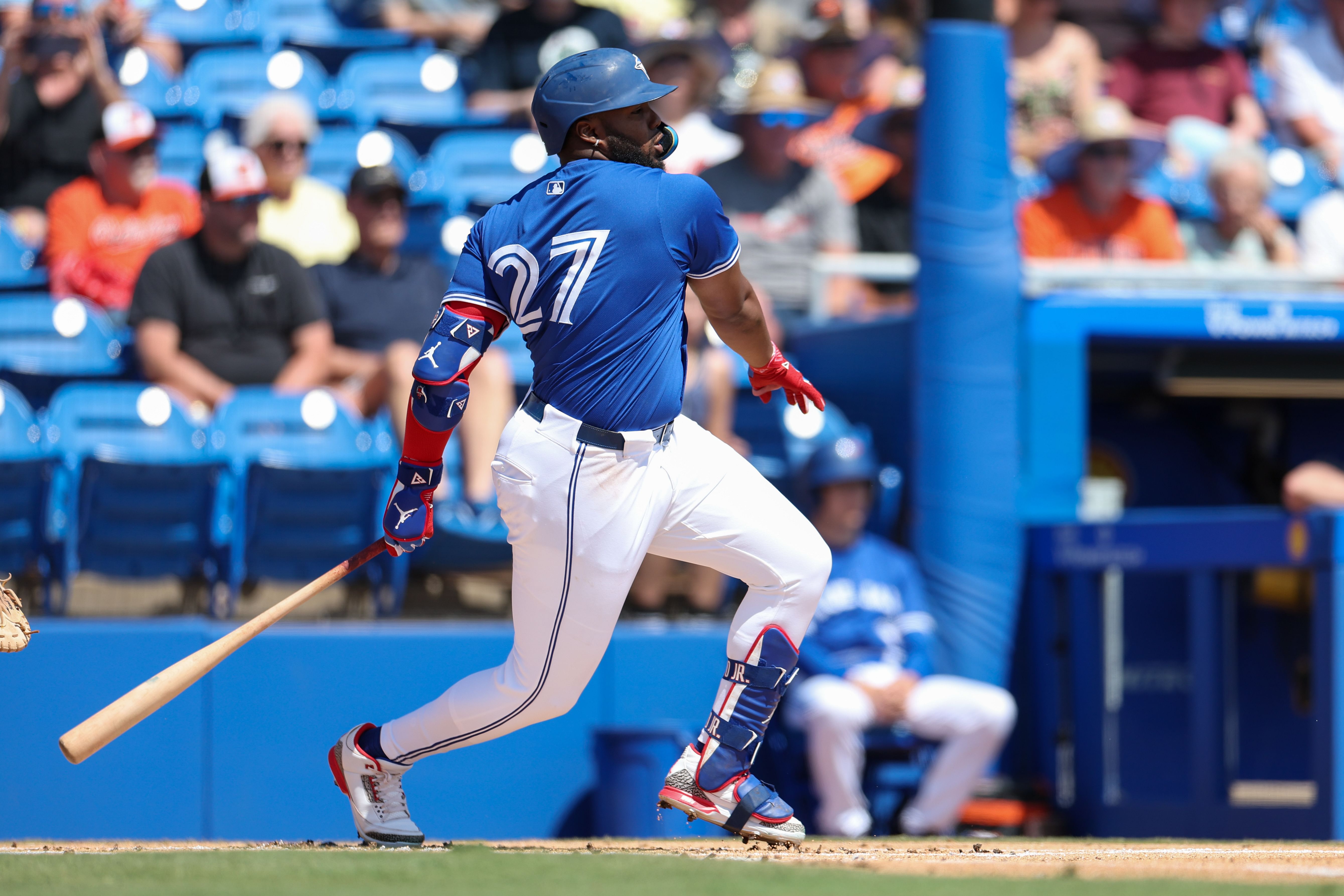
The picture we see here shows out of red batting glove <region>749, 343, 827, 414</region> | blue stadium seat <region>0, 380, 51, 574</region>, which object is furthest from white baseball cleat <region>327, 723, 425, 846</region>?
blue stadium seat <region>0, 380, 51, 574</region>

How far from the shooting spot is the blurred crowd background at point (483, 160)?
598 cm

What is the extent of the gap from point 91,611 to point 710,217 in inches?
122

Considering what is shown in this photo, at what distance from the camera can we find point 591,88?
3250mm

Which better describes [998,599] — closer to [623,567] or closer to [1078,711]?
[1078,711]

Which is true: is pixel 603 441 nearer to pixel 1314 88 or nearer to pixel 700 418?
pixel 700 418

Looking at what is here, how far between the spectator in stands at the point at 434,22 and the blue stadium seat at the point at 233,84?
814 mm

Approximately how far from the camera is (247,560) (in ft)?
17.7

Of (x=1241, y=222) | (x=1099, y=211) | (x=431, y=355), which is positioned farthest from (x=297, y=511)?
(x=1241, y=222)

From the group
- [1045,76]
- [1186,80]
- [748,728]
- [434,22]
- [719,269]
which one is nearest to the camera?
[719,269]

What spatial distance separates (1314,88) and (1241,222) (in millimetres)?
2027

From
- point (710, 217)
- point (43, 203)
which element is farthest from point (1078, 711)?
point (43, 203)

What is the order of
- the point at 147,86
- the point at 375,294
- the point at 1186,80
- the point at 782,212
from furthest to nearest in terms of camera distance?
the point at 1186,80
the point at 147,86
the point at 782,212
the point at 375,294

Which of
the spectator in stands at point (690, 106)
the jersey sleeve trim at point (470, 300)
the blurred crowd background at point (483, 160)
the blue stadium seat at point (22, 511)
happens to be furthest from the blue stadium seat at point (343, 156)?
the jersey sleeve trim at point (470, 300)

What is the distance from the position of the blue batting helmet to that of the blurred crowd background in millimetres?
2325
